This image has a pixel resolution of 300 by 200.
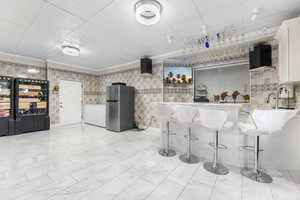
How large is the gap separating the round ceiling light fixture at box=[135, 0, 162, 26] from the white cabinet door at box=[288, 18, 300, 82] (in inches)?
88.0

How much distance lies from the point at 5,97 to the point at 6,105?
25cm

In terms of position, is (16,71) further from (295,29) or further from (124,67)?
(295,29)

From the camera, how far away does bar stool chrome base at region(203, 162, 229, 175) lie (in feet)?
6.68

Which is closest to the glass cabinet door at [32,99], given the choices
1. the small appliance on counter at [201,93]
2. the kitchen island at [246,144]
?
the kitchen island at [246,144]

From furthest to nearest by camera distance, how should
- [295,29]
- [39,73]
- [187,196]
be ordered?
[39,73] < [295,29] < [187,196]

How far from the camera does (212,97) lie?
3.75 m

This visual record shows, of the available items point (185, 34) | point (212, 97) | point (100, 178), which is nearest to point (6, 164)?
point (100, 178)

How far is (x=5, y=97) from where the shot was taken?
3.95m

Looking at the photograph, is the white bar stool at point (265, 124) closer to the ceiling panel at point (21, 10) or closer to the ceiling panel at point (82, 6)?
the ceiling panel at point (82, 6)

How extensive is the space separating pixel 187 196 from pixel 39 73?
628 centimetres

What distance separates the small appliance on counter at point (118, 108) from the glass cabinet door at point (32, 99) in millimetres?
2266

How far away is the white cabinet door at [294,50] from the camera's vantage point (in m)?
2.12

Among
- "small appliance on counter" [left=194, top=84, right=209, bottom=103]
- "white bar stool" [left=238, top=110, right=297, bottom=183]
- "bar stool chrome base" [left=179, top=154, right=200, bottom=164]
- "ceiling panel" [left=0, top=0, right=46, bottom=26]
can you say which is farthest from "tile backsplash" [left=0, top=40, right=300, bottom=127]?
"ceiling panel" [left=0, top=0, right=46, bottom=26]

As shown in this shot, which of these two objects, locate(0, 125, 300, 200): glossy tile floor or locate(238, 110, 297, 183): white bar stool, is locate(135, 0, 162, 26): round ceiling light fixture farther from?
locate(0, 125, 300, 200): glossy tile floor
